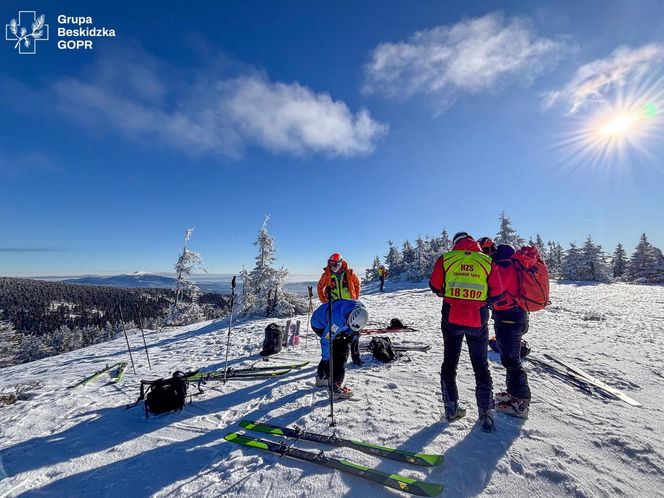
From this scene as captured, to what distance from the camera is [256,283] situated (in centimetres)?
2203

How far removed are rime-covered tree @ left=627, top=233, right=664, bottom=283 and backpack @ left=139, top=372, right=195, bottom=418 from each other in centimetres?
6315

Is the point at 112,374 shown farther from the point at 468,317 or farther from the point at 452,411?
the point at 468,317

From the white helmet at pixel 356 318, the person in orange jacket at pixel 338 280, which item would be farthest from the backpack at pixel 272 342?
the white helmet at pixel 356 318

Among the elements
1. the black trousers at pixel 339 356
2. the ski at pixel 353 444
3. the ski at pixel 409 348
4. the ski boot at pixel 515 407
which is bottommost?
the ski at pixel 409 348

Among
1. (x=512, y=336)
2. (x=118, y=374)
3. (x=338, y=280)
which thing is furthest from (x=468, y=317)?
(x=118, y=374)

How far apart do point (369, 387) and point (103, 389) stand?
6.14 metres

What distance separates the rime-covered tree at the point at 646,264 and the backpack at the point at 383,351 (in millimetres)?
57998

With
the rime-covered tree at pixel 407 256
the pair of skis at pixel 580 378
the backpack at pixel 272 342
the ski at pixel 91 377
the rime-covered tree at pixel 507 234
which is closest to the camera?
the pair of skis at pixel 580 378

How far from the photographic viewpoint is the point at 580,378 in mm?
5738

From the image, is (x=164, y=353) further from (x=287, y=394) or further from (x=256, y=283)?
(x=256, y=283)

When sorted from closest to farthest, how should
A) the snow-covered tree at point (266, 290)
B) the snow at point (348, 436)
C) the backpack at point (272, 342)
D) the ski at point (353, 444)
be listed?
the snow at point (348, 436) < the ski at point (353, 444) < the backpack at point (272, 342) < the snow-covered tree at point (266, 290)

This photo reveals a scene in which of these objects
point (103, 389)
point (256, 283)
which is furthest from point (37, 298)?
point (103, 389)

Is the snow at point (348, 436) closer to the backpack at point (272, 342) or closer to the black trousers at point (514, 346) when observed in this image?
the black trousers at point (514, 346)

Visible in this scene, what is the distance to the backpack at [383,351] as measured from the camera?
737 centimetres
